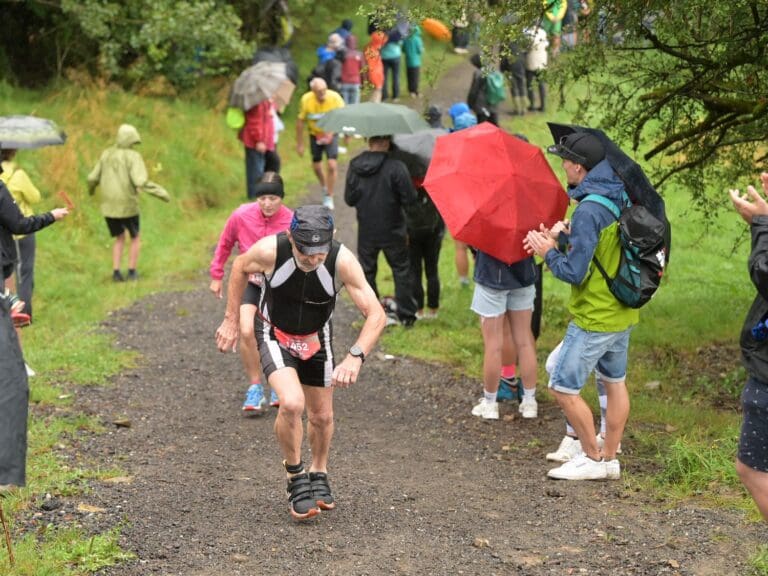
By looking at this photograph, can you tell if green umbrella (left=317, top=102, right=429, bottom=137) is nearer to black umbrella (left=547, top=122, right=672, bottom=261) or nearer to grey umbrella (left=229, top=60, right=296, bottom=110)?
black umbrella (left=547, top=122, right=672, bottom=261)

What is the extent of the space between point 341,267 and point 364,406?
11.0 feet

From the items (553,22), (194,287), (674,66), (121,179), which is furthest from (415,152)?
(121,179)

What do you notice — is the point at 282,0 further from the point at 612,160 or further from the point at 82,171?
the point at 612,160

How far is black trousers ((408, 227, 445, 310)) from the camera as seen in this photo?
11.2 meters

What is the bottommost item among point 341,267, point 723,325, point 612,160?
point 723,325

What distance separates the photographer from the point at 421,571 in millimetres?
5785

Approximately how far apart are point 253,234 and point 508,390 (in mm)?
2450

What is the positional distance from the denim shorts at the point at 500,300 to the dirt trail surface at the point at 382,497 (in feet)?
3.08

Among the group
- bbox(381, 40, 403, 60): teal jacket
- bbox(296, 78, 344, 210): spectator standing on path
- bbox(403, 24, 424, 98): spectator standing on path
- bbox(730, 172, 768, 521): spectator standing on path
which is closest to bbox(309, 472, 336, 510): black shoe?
bbox(730, 172, 768, 521): spectator standing on path

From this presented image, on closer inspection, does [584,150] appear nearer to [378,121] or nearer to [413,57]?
[378,121]

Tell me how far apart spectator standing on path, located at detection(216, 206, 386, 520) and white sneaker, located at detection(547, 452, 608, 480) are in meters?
1.59

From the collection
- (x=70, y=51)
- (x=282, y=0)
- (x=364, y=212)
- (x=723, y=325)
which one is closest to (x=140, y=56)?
(x=70, y=51)

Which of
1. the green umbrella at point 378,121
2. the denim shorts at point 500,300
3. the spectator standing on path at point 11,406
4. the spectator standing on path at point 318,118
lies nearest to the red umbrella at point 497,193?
the denim shorts at point 500,300

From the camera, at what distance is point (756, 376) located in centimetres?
531
